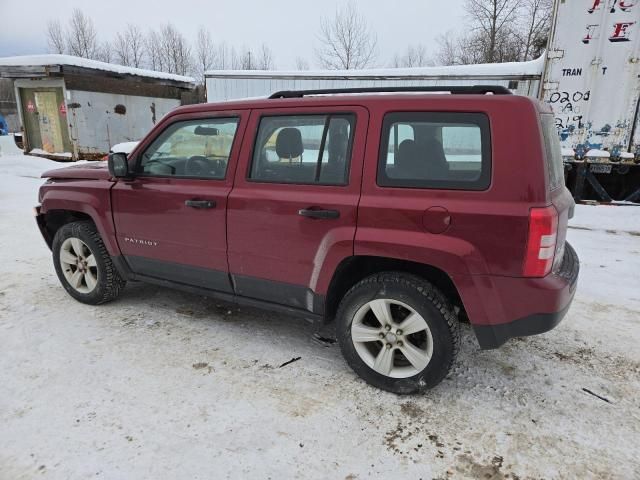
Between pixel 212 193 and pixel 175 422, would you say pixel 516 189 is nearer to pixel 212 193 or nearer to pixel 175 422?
pixel 212 193

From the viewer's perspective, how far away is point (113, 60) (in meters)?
40.6

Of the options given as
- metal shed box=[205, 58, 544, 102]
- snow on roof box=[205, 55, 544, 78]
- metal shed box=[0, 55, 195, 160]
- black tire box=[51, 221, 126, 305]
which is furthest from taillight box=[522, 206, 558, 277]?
metal shed box=[0, 55, 195, 160]

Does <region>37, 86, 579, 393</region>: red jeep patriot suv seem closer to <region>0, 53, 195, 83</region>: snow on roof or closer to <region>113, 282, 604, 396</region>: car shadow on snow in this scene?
<region>113, 282, 604, 396</region>: car shadow on snow

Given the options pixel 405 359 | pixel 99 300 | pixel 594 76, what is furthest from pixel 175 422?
pixel 594 76

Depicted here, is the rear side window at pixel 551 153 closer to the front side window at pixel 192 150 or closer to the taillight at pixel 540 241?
the taillight at pixel 540 241

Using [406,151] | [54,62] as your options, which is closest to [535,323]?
[406,151]

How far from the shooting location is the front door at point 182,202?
10.3 feet

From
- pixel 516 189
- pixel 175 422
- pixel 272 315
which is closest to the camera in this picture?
pixel 516 189

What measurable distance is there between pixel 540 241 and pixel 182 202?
94.2 inches

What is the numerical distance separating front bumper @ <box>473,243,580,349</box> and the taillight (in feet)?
0.46

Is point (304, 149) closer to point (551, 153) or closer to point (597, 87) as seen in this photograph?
point (551, 153)

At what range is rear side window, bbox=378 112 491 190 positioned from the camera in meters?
2.38

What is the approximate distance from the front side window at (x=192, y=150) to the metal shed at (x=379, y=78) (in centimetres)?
783

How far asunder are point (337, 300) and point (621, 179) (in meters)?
8.57
